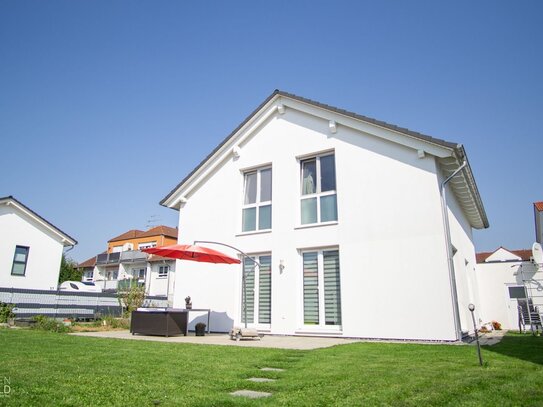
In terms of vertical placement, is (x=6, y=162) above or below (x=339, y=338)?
above

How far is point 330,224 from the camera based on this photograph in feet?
38.6

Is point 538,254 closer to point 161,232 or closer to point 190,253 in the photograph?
point 190,253

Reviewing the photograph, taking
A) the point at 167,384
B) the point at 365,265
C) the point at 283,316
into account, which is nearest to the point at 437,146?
the point at 365,265

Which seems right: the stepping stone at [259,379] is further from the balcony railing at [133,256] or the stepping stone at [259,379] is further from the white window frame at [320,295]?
the balcony railing at [133,256]

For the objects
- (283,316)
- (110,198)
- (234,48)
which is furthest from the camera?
(110,198)

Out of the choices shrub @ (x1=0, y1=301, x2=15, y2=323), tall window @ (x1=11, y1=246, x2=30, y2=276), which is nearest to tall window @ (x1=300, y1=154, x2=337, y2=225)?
shrub @ (x1=0, y1=301, x2=15, y2=323)

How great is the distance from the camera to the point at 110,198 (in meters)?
19.9

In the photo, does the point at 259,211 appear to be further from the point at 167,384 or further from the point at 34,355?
the point at 167,384

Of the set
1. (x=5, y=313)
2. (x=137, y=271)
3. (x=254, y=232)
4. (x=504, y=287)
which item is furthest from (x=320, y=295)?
(x=137, y=271)

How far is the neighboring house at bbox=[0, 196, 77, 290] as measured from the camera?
2305 cm

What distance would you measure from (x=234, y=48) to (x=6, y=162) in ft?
36.5

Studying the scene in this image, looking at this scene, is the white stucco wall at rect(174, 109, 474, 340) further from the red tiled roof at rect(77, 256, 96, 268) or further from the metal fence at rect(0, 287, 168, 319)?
the red tiled roof at rect(77, 256, 96, 268)

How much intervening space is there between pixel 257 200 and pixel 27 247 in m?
18.5

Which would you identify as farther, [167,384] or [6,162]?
[6,162]
